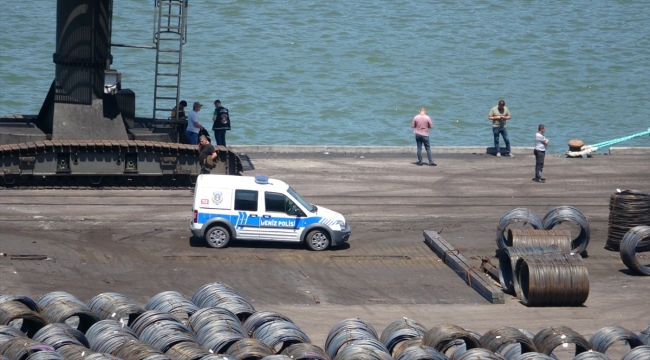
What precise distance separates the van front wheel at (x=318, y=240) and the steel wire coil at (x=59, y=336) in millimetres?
8271

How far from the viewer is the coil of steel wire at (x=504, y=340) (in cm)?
1497

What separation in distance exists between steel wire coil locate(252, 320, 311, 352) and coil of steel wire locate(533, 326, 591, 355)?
359cm

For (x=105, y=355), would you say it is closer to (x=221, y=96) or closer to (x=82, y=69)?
(x=82, y=69)

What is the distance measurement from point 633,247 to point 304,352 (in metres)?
10.0

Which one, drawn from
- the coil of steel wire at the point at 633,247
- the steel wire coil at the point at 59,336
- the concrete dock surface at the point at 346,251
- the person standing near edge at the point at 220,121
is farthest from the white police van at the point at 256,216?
the person standing near edge at the point at 220,121

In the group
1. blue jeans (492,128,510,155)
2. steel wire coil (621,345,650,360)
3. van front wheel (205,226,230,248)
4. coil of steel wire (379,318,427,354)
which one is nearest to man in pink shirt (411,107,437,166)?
blue jeans (492,128,510,155)

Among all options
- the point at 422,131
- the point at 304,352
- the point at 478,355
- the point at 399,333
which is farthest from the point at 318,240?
the point at 422,131

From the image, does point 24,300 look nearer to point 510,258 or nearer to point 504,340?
point 504,340

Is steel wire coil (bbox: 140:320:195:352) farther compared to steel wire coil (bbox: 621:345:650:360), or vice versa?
steel wire coil (bbox: 621:345:650:360)

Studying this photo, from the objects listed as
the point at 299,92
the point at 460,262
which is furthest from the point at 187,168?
the point at 299,92

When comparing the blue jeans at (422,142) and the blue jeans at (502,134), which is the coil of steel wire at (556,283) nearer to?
the blue jeans at (422,142)

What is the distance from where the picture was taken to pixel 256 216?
2150cm

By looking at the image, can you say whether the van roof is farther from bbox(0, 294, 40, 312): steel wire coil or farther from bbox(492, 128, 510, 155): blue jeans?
bbox(492, 128, 510, 155): blue jeans

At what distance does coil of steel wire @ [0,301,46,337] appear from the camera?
47.5 ft
